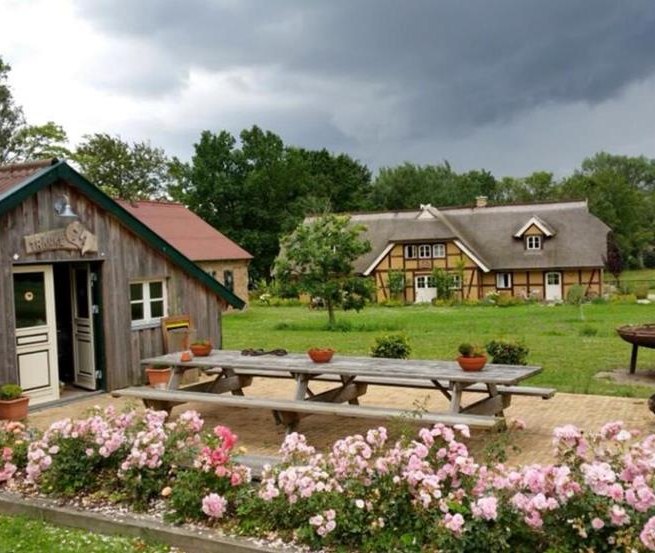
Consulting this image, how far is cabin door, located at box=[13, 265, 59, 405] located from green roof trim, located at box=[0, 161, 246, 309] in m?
1.17

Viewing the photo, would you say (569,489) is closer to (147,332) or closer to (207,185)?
(147,332)

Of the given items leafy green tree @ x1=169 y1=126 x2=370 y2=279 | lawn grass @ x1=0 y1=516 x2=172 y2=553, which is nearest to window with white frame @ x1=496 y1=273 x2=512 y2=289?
leafy green tree @ x1=169 y1=126 x2=370 y2=279

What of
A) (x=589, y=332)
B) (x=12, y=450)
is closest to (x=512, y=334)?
(x=589, y=332)

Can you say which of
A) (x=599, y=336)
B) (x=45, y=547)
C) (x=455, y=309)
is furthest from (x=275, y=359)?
(x=455, y=309)

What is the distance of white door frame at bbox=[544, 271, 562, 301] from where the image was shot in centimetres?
3759

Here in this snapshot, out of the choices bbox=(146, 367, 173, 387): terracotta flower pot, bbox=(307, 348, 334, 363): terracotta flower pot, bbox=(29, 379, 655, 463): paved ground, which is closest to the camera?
bbox=(29, 379, 655, 463): paved ground

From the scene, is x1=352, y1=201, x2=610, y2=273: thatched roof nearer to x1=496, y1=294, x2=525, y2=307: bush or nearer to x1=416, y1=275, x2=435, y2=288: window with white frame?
x1=416, y1=275, x2=435, y2=288: window with white frame

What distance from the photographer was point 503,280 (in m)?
38.7

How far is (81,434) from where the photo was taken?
19.1 feet

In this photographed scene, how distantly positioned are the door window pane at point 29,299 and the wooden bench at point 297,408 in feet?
6.71

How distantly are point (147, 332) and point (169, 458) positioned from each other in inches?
282

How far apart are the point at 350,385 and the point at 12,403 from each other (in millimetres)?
4610

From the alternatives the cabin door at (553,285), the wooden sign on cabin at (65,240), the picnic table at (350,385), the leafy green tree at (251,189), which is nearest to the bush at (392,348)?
the picnic table at (350,385)

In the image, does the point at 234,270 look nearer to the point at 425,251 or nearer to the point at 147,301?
the point at 425,251
